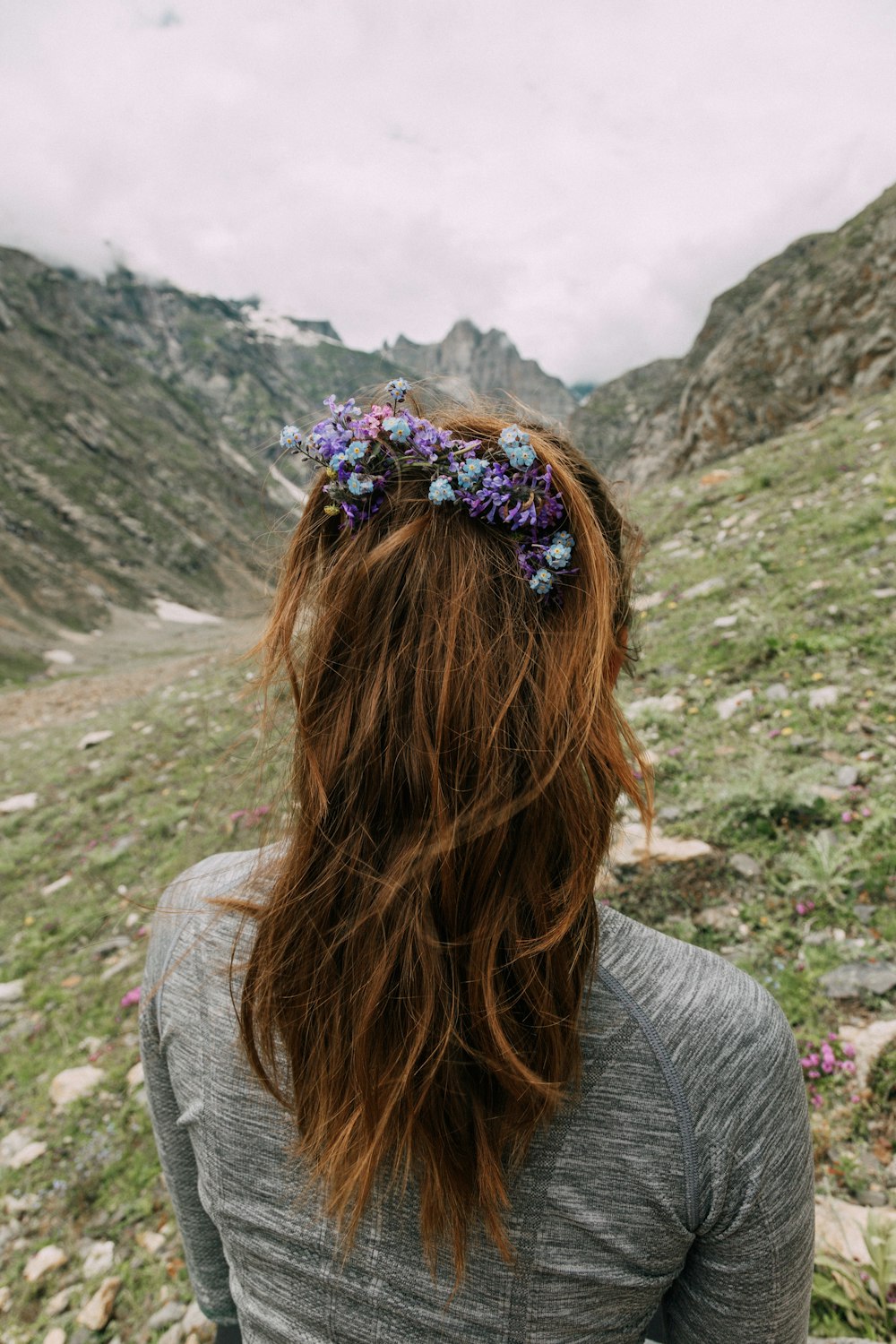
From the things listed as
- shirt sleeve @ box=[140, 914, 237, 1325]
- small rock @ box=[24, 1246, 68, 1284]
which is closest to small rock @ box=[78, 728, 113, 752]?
small rock @ box=[24, 1246, 68, 1284]

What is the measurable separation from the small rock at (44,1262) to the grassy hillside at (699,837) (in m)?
0.04

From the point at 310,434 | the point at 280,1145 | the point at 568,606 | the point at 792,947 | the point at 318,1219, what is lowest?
the point at 792,947

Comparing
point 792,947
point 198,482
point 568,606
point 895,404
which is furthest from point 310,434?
point 198,482

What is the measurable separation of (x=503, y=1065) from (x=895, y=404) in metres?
13.8

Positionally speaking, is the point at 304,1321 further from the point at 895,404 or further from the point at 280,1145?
the point at 895,404

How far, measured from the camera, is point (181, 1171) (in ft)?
6.47

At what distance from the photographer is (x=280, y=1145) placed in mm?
1362

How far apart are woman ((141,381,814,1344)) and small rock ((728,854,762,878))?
252 cm

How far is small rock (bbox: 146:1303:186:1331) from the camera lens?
2.76m

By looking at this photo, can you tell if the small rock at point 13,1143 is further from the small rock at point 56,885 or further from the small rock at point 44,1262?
the small rock at point 56,885

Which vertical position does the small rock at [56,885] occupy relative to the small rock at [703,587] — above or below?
below

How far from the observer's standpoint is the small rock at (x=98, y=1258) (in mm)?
3006

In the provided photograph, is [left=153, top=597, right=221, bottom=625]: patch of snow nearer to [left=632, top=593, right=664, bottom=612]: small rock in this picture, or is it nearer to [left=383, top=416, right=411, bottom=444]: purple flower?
[left=632, top=593, right=664, bottom=612]: small rock

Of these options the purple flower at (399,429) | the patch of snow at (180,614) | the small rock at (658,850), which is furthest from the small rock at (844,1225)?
the patch of snow at (180,614)
